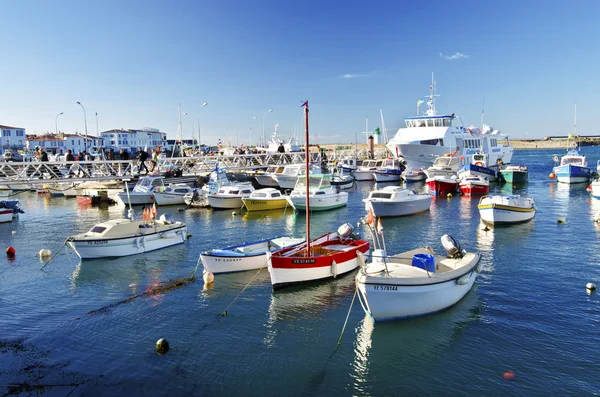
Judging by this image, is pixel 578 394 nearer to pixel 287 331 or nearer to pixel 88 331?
pixel 287 331

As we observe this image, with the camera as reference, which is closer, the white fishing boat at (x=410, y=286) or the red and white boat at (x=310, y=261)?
the white fishing boat at (x=410, y=286)

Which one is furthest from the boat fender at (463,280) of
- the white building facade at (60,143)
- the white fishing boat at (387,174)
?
the white building facade at (60,143)

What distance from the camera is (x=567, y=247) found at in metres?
24.9

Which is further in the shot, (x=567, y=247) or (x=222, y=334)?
(x=567, y=247)

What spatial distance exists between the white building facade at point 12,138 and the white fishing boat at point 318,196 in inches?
4009

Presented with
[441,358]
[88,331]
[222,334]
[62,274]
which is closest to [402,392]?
[441,358]

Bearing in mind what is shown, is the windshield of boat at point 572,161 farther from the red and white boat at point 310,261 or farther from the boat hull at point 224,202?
the red and white boat at point 310,261

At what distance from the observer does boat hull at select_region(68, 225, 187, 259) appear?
2342 centimetres

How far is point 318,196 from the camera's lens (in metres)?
39.2

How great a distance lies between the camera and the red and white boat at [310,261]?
59.3ft

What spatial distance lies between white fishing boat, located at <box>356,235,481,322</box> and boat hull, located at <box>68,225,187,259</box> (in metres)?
14.1

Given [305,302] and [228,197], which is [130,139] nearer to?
[228,197]

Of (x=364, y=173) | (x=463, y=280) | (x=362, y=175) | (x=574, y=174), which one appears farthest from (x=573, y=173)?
(x=463, y=280)

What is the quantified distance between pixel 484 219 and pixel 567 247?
7.18 m
